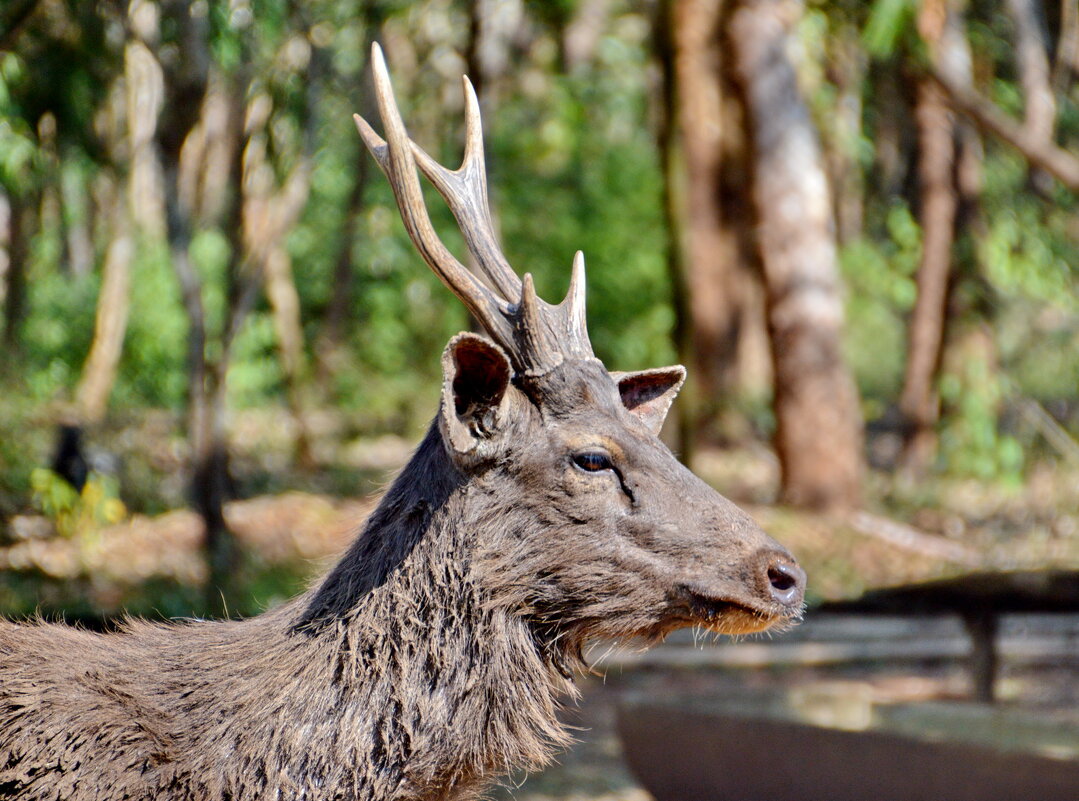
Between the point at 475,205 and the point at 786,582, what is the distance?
1387mm

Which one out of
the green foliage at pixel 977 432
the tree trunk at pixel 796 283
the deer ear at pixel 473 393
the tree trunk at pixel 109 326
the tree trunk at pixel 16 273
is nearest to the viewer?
the deer ear at pixel 473 393

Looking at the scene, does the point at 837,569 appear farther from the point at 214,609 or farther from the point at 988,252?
the point at 988,252

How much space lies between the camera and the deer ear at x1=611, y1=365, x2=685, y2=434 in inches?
139

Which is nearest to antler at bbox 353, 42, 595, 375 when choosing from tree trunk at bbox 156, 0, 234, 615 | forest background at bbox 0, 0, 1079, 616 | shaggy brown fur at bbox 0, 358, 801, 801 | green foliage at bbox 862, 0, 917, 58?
shaggy brown fur at bbox 0, 358, 801, 801

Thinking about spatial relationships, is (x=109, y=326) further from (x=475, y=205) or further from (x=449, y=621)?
(x=449, y=621)

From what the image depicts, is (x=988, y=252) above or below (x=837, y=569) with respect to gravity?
above

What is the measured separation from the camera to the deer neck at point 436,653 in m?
2.93

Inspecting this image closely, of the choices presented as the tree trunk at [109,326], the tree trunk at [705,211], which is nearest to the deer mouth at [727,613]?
the tree trunk at [705,211]

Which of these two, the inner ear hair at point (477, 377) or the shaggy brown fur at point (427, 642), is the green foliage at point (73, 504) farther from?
the inner ear hair at point (477, 377)

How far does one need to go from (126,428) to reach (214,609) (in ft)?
17.3

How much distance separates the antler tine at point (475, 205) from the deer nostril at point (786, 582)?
1023mm

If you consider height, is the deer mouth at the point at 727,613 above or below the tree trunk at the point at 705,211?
below

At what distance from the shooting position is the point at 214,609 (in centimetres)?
882

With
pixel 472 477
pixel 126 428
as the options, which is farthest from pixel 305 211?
pixel 472 477
